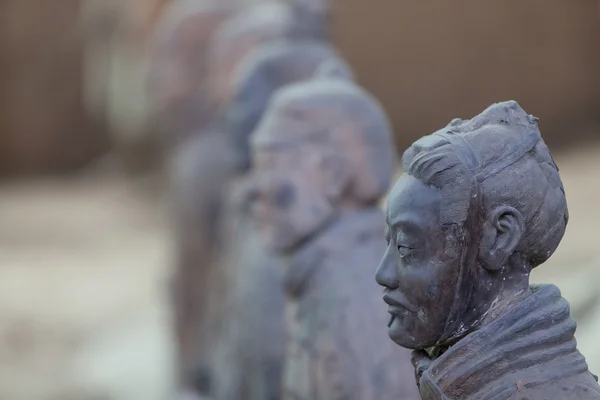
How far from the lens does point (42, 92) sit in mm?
14758

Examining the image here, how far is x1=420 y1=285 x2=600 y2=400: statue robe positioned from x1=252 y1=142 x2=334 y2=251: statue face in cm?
123

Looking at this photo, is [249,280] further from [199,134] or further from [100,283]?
[100,283]

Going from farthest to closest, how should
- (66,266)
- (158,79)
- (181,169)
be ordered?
(66,266) < (158,79) < (181,169)

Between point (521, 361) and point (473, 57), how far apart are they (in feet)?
20.6

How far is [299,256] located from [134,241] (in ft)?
26.6

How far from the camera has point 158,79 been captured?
6.24 meters

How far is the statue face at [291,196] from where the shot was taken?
3.49m

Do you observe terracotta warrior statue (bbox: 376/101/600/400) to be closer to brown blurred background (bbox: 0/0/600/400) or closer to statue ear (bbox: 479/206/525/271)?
statue ear (bbox: 479/206/525/271)

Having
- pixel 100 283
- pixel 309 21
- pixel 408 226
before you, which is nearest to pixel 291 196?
pixel 408 226

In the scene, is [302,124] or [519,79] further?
[519,79]

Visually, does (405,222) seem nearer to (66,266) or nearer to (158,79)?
(158,79)

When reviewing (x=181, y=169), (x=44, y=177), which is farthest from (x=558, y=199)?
(x=44, y=177)

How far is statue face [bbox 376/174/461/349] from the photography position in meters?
2.33

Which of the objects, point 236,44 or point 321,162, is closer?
point 321,162
